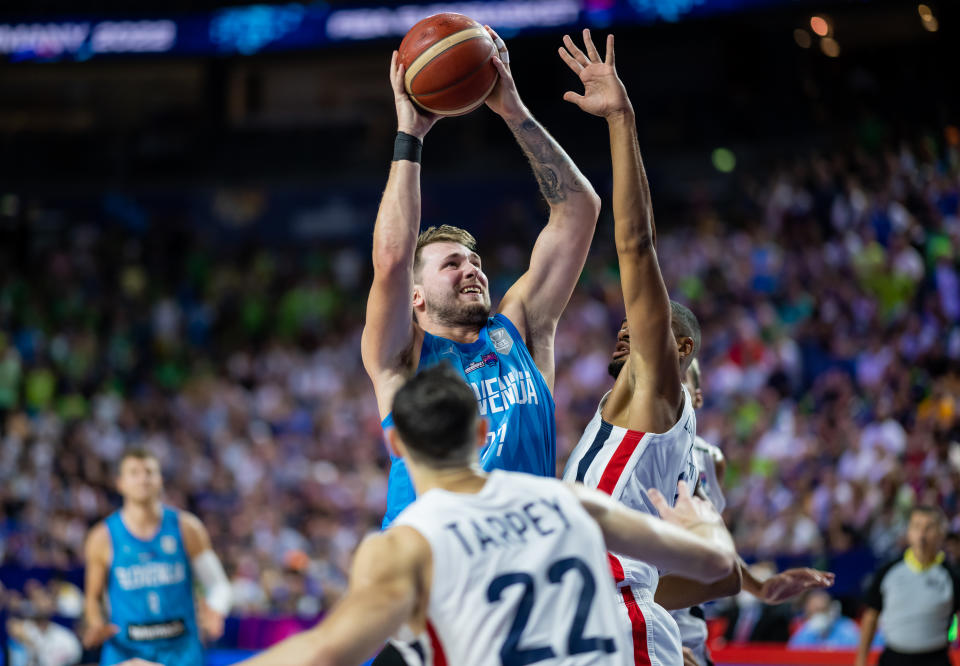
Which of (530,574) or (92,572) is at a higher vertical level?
(530,574)

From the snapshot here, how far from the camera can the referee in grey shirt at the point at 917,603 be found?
7559mm

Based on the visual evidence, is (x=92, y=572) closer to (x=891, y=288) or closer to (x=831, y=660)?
(x=831, y=660)

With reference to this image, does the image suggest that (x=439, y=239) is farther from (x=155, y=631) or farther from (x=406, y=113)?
(x=155, y=631)

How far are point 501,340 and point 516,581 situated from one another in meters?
1.92

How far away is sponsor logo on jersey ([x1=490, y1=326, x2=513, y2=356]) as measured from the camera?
4.48 metres

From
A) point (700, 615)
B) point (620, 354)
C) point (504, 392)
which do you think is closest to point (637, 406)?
point (504, 392)

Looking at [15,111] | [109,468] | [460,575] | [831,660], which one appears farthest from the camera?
[15,111]

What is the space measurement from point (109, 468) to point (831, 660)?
11.2 m

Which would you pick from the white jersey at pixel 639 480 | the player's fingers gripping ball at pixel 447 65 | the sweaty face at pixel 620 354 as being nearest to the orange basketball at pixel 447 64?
the player's fingers gripping ball at pixel 447 65

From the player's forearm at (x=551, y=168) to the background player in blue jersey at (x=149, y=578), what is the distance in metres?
4.28

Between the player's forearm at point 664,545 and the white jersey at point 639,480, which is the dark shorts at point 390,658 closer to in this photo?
the white jersey at point 639,480

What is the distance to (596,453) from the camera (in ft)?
14.1

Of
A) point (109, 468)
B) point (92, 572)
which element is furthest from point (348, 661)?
point (109, 468)

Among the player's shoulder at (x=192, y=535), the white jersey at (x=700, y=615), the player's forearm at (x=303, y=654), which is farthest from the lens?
the player's shoulder at (x=192, y=535)
